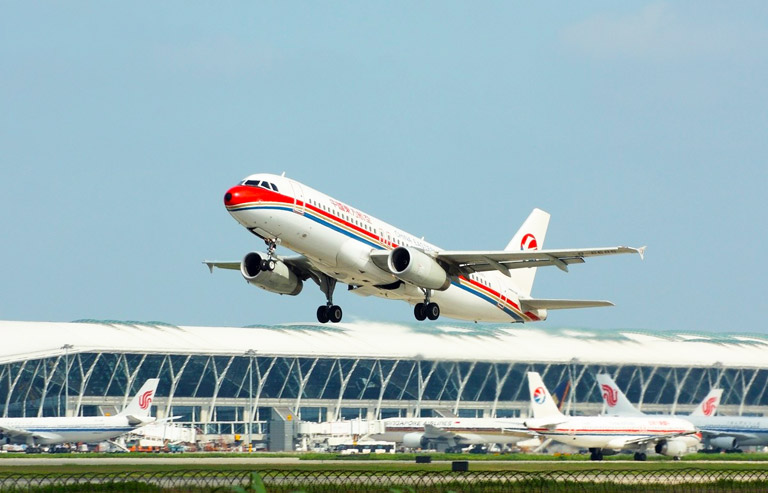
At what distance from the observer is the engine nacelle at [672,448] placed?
8388cm

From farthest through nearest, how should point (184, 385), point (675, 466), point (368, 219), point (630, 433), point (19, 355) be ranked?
point (184, 385)
point (19, 355)
point (630, 433)
point (675, 466)
point (368, 219)

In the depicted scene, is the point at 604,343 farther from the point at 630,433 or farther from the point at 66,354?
the point at 66,354

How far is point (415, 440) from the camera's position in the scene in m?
102

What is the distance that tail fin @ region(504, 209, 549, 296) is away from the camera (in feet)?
220

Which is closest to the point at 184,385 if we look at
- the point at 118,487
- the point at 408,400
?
the point at 408,400

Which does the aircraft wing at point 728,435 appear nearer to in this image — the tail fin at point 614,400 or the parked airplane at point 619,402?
the parked airplane at point 619,402

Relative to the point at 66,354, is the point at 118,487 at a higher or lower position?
lower

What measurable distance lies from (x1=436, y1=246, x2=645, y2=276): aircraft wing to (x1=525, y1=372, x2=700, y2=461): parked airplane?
3199cm

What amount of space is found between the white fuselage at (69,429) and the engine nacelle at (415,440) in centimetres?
2374

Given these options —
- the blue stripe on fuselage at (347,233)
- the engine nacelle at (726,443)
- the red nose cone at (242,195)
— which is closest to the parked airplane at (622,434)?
the engine nacelle at (726,443)

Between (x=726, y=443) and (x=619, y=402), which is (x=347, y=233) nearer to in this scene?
(x=726, y=443)

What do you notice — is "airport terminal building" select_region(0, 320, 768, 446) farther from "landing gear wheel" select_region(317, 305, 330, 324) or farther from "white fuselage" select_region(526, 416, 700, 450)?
"landing gear wheel" select_region(317, 305, 330, 324)

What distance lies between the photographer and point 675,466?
242 feet

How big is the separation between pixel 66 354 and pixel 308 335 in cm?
3124
